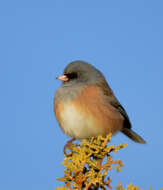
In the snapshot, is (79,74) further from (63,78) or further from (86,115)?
(86,115)

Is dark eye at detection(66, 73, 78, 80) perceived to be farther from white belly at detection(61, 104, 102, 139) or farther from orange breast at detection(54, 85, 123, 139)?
white belly at detection(61, 104, 102, 139)

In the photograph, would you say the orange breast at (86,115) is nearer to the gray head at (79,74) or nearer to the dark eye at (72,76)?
the gray head at (79,74)

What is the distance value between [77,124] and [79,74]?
27.6 inches

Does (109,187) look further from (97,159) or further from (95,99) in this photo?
(95,99)

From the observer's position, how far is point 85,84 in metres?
4.34

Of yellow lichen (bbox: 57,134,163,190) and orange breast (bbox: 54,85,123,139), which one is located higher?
orange breast (bbox: 54,85,123,139)

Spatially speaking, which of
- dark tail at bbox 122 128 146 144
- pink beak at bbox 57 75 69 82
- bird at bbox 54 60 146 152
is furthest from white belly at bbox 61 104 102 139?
dark tail at bbox 122 128 146 144

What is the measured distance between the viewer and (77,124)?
418cm

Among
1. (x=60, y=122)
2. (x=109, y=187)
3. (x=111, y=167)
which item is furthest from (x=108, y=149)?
(x=60, y=122)

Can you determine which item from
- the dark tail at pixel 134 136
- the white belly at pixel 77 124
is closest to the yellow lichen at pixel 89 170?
the white belly at pixel 77 124

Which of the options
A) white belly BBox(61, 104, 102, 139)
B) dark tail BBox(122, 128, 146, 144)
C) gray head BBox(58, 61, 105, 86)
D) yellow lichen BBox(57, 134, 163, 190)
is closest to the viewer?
yellow lichen BBox(57, 134, 163, 190)

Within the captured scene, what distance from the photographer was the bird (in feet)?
13.6

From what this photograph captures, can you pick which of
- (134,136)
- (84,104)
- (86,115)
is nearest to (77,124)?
(86,115)

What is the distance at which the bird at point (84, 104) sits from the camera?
163 inches
